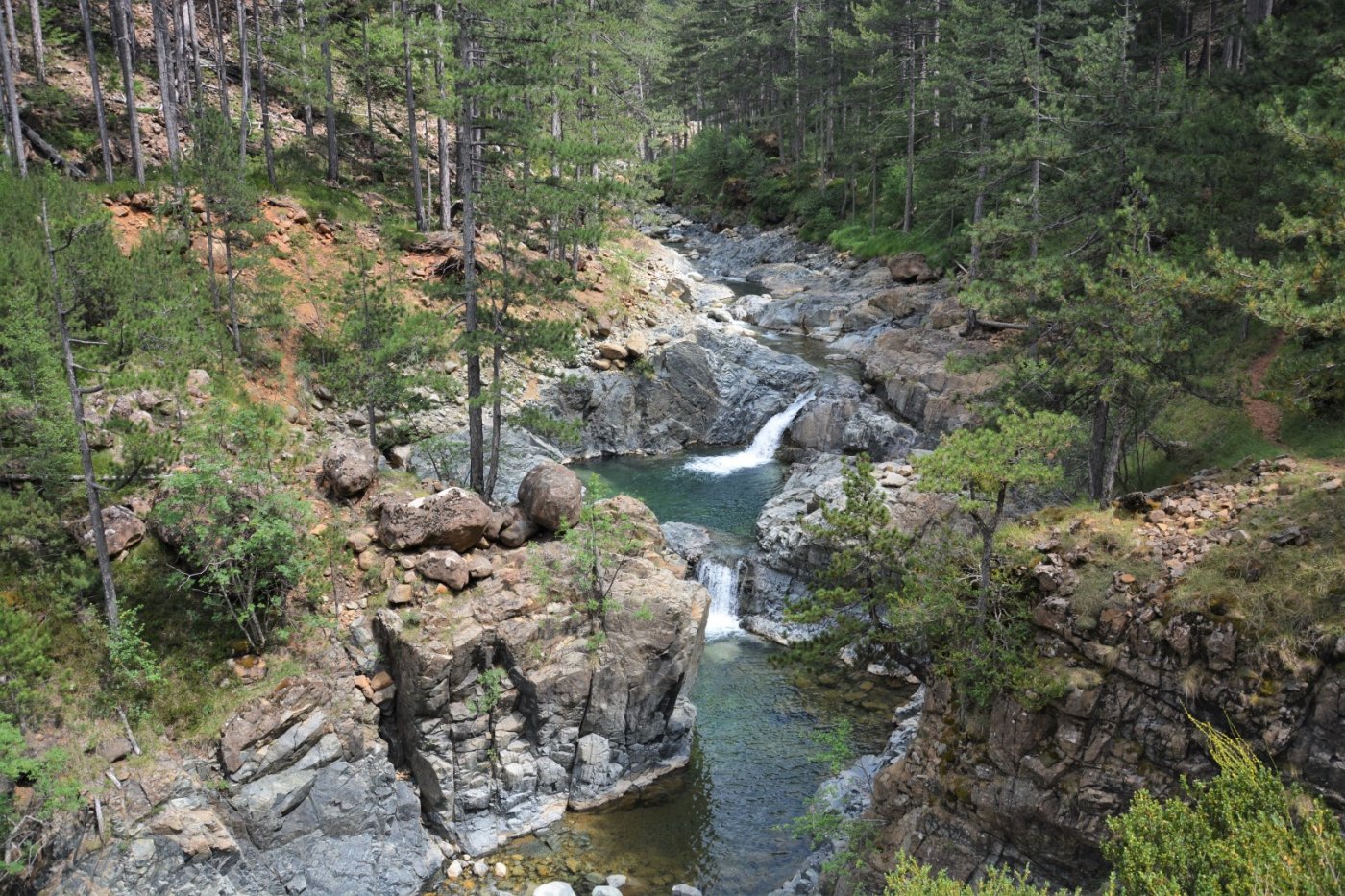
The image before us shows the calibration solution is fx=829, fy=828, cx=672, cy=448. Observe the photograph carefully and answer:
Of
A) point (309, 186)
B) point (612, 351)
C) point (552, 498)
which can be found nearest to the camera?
point (552, 498)

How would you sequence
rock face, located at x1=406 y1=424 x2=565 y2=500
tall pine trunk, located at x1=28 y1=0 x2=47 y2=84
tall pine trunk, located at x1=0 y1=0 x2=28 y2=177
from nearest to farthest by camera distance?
rock face, located at x1=406 y1=424 x2=565 y2=500 < tall pine trunk, located at x1=0 y1=0 x2=28 y2=177 < tall pine trunk, located at x1=28 y1=0 x2=47 y2=84

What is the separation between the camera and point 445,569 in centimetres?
1686

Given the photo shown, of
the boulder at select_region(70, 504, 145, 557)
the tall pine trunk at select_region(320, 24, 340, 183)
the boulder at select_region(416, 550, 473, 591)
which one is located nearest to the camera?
the boulder at select_region(70, 504, 145, 557)

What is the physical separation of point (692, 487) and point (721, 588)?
6812mm

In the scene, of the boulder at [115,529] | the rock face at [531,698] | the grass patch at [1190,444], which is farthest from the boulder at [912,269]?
the boulder at [115,529]

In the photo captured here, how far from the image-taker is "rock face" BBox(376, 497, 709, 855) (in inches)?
613

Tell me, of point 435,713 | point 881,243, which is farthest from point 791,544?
point 881,243

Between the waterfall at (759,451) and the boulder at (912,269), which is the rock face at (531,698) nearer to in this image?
the waterfall at (759,451)

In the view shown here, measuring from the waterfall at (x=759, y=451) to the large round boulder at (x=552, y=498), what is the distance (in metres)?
13.5

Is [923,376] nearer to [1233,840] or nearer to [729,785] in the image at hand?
[729,785]

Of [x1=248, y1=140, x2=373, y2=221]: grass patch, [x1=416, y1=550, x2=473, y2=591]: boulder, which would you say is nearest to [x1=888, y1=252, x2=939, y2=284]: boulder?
[x1=248, y1=140, x2=373, y2=221]: grass patch

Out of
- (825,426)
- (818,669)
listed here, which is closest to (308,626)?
(818,669)

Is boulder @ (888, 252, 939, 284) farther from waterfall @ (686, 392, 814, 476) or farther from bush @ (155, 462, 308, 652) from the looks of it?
bush @ (155, 462, 308, 652)

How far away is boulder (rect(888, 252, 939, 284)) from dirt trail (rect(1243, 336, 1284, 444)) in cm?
2274
